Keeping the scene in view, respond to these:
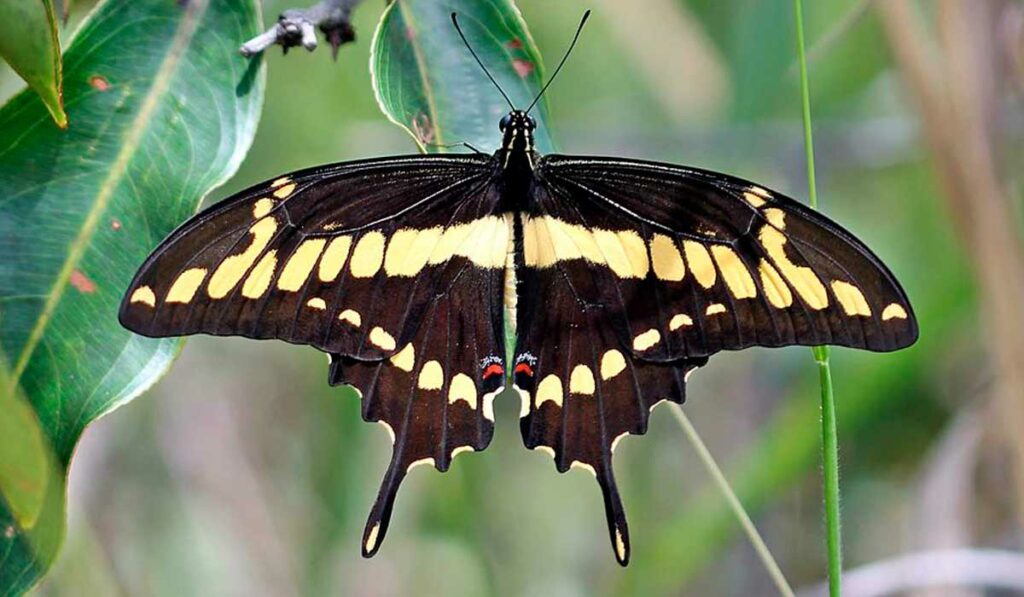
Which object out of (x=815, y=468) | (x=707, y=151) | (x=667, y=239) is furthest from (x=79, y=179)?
(x=815, y=468)

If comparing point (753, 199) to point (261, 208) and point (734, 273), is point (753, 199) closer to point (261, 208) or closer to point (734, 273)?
point (734, 273)

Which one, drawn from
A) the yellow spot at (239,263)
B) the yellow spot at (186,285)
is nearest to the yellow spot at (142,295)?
the yellow spot at (186,285)

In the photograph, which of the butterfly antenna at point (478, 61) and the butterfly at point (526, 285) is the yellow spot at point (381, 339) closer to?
the butterfly at point (526, 285)

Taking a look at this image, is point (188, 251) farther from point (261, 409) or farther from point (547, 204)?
point (261, 409)

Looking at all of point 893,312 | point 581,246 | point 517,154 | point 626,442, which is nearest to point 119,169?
point 517,154

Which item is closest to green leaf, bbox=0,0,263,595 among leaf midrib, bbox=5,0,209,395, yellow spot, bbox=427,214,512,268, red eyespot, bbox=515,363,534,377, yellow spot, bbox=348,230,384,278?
leaf midrib, bbox=5,0,209,395
